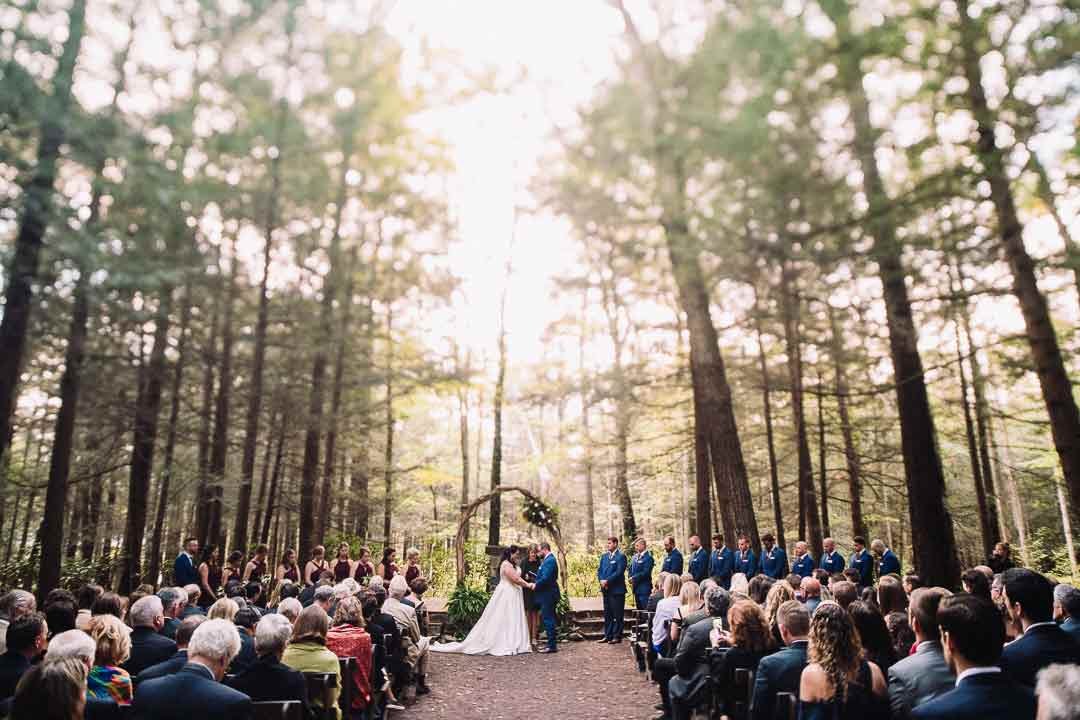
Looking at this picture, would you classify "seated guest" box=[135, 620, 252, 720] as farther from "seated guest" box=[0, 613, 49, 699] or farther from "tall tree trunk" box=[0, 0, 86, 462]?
"tall tree trunk" box=[0, 0, 86, 462]

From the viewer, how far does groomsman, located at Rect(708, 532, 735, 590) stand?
11.5 m

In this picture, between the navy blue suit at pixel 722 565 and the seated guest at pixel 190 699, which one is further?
the navy blue suit at pixel 722 565

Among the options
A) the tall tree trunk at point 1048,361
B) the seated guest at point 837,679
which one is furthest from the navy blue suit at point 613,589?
the seated guest at point 837,679

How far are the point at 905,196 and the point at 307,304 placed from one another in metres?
11.2

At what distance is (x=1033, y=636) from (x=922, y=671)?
663 millimetres

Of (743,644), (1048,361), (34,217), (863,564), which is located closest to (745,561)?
(863,564)

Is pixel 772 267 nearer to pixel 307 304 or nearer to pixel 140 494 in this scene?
pixel 307 304

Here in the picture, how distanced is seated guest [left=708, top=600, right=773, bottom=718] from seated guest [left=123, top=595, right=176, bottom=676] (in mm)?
4058

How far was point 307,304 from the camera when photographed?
43.2 feet

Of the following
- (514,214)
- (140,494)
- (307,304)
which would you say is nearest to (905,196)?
(307,304)

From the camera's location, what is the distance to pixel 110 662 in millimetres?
3877

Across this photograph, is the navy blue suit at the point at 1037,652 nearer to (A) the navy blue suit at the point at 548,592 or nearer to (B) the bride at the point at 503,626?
(A) the navy blue suit at the point at 548,592

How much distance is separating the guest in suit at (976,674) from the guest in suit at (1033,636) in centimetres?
105

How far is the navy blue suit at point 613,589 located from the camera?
480 inches
